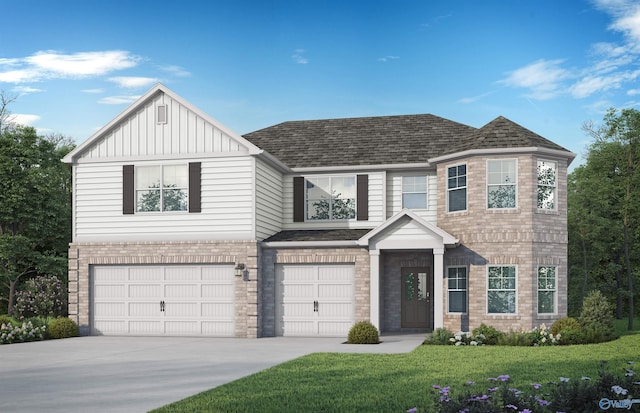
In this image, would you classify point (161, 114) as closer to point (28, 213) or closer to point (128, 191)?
point (128, 191)

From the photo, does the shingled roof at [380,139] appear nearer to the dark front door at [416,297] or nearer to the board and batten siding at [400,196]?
the board and batten siding at [400,196]

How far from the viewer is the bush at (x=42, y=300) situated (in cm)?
2667

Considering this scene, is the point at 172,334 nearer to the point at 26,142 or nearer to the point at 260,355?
the point at 260,355

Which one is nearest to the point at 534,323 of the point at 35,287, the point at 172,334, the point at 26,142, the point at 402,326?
the point at 402,326

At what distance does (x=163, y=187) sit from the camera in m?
24.3

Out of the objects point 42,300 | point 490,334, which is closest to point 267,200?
point 490,334

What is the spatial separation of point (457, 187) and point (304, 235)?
17.9 feet

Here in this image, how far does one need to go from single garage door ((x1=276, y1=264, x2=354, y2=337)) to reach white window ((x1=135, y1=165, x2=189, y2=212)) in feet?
13.3

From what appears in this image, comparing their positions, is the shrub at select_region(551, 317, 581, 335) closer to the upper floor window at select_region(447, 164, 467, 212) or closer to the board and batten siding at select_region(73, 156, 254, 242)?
the upper floor window at select_region(447, 164, 467, 212)

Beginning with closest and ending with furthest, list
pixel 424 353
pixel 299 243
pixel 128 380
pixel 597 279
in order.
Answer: pixel 128 380
pixel 424 353
pixel 299 243
pixel 597 279

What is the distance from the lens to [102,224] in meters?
24.9

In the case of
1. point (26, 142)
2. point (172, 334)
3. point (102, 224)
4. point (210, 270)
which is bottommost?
point (172, 334)

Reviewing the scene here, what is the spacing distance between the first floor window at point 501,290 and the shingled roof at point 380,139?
12.9 feet

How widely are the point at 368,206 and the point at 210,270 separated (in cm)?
597
